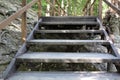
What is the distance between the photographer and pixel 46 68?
546 cm

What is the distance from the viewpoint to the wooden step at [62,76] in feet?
10.1

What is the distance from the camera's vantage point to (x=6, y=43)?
5.05 m

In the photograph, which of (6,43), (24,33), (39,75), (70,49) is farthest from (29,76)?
(70,49)

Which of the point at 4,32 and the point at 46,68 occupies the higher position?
the point at 4,32

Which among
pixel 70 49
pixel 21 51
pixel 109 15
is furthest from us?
pixel 109 15

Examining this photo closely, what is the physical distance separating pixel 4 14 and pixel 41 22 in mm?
1797

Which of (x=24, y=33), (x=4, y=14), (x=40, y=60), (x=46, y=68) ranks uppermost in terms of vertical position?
(x=4, y=14)

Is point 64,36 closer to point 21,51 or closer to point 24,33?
point 24,33

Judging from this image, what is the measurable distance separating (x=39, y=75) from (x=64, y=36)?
9.39 ft

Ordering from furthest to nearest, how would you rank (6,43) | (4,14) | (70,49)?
(4,14) → (70,49) → (6,43)

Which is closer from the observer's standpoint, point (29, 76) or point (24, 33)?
point (29, 76)

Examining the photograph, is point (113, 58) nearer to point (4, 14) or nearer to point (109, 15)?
point (4, 14)

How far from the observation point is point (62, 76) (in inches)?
125

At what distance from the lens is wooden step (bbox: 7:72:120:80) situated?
307cm
